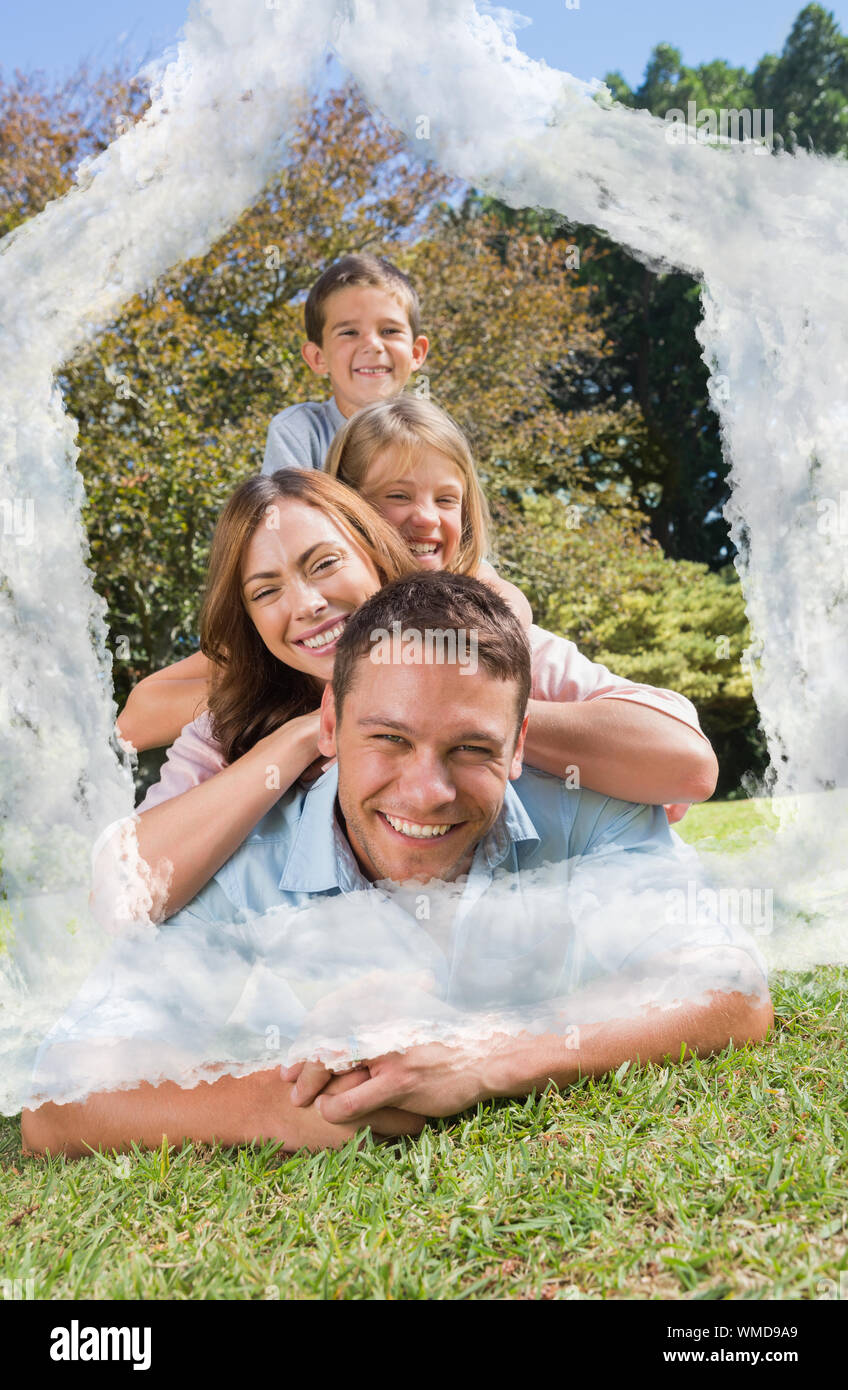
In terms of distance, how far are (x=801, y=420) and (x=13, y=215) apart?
674cm

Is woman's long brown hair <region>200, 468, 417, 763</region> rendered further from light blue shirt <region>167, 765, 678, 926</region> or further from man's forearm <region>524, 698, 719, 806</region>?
man's forearm <region>524, 698, 719, 806</region>

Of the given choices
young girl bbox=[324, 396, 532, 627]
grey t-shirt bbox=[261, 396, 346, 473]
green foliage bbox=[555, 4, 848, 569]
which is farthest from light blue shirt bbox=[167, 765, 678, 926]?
green foliage bbox=[555, 4, 848, 569]

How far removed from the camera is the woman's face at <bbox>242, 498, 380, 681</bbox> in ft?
9.73

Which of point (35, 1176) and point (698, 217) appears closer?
point (35, 1176)

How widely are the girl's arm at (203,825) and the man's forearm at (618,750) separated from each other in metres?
0.57

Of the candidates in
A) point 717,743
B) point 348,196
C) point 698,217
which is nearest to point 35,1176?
point 698,217

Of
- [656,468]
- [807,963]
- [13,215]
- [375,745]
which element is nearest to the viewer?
[375,745]

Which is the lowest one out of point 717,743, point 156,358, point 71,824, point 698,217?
point 71,824

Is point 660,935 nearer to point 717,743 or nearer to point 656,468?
point 717,743

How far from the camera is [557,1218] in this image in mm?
2018

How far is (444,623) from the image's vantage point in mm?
2488

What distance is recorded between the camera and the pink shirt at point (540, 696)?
3104mm

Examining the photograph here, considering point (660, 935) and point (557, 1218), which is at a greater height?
point (660, 935)

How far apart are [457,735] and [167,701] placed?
1.65 meters
